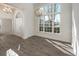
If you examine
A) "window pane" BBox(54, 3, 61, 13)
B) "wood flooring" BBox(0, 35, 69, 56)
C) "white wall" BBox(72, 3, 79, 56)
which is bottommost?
"wood flooring" BBox(0, 35, 69, 56)

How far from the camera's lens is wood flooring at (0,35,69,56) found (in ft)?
5.55

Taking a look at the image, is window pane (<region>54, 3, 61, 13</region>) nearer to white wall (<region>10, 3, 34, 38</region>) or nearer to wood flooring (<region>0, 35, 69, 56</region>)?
white wall (<region>10, 3, 34, 38</region>)

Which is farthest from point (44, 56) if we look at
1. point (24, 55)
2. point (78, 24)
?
point (78, 24)

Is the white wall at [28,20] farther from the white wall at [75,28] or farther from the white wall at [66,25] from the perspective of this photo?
the white wall at [75,28]

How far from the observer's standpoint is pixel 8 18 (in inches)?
67.4

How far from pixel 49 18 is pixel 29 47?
432 mm

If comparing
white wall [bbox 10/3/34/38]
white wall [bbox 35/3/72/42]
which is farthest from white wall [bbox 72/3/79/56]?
white wall [bbox 10/3/34/38]

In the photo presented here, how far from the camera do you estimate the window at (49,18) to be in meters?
1.70

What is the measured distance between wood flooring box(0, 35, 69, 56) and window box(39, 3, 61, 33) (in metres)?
0.17

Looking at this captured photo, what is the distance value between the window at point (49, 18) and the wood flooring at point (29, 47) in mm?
165

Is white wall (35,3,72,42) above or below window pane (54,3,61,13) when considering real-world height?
below

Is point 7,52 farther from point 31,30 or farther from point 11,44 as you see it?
point 31,30

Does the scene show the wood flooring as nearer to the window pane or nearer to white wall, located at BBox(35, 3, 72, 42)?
white wall, located at BBox(35, 3, 72, 42)

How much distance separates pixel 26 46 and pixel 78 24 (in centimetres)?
68
